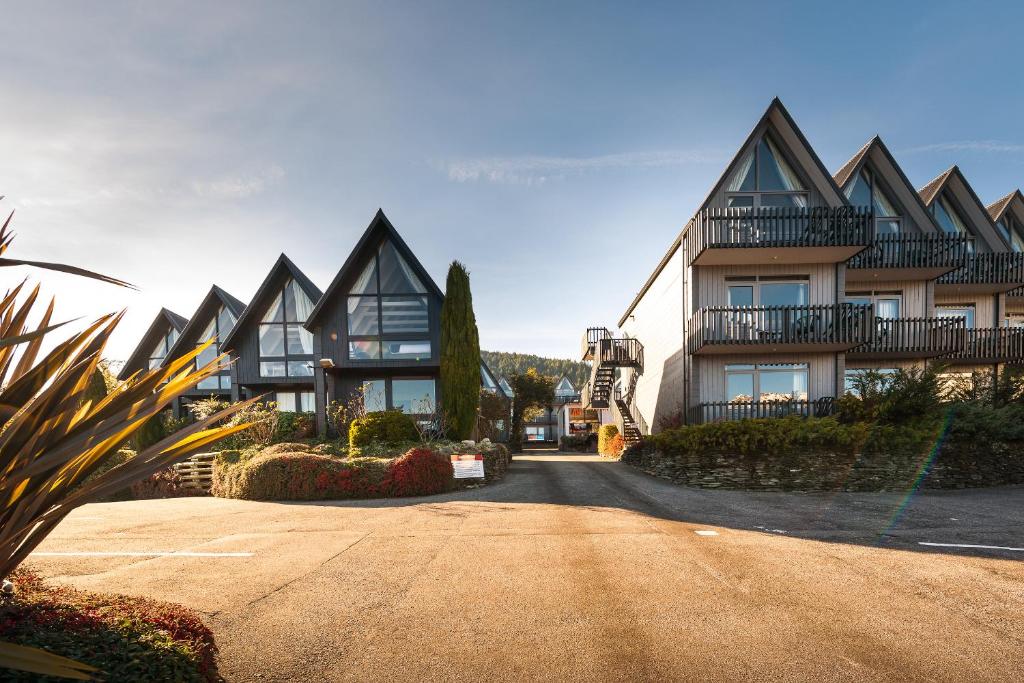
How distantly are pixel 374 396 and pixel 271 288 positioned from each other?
286 inches

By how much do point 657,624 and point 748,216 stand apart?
14620 mm

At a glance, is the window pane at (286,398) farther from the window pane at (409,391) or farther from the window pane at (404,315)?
the window pane at (404,315)

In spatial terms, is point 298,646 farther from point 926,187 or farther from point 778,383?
point 926,187

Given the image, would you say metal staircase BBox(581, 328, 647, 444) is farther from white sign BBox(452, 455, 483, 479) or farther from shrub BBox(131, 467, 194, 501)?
shrub BBox(131, 467, 194, 501)

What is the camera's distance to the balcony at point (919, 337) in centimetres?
1675

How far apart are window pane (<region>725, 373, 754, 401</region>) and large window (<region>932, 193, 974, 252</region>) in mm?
13285

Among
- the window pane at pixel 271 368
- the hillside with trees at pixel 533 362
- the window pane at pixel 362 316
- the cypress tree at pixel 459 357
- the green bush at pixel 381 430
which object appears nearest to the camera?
the green bush at pixel 381 430

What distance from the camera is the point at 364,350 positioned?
1898cm

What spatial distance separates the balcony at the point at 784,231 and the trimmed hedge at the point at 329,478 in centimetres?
1177

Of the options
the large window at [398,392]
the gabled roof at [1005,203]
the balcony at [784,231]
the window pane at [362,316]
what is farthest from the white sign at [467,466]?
the gabled roof at [1005,203]

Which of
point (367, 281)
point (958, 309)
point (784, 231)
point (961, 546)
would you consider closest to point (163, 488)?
point (367, 281)

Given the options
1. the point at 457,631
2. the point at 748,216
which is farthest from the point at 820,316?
the point at 457,631

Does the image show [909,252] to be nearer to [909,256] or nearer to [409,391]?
[909,256]

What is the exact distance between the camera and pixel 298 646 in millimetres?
3676
